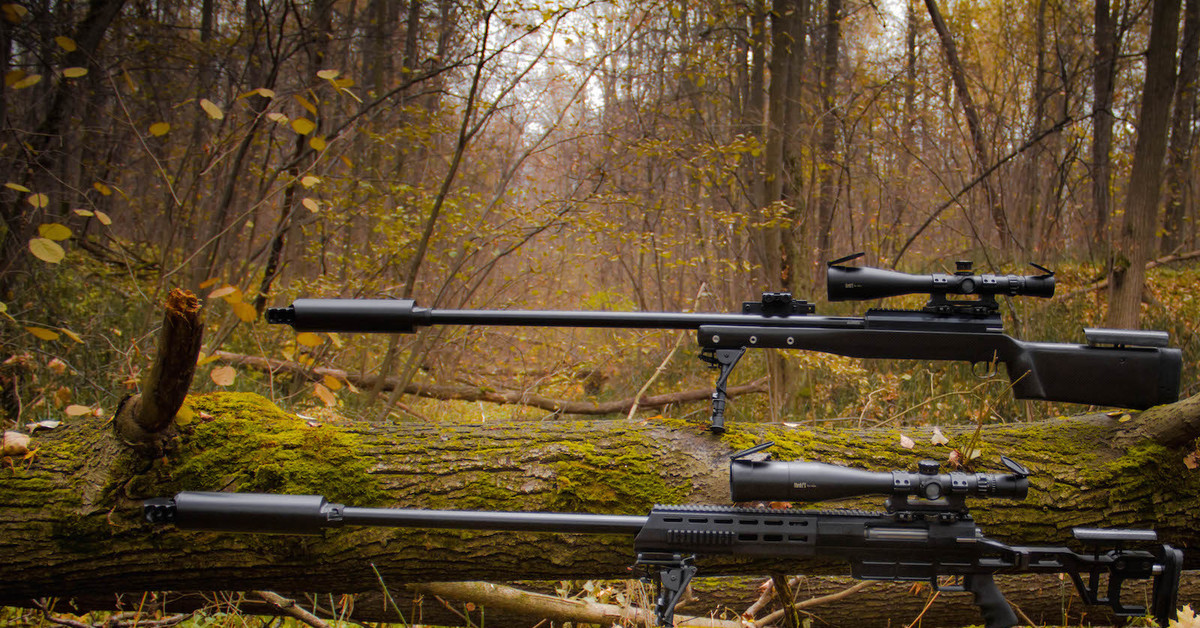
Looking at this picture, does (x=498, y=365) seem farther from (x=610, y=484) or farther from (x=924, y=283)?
(x=924, y=283)

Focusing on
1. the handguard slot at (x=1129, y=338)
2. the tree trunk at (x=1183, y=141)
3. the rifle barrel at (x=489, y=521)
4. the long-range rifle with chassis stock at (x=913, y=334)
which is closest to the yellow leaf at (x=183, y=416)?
the long-range rifle with chassis stock at (x=913, y=334)

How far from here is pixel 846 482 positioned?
7.66 ft

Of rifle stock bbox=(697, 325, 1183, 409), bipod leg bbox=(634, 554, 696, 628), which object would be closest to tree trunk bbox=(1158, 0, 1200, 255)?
rifle stock bbox=(697, 325, 1183, 409)

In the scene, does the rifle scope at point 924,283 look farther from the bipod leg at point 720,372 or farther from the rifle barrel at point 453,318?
the bipod leg at point 720,372

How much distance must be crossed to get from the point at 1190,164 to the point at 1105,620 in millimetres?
11575

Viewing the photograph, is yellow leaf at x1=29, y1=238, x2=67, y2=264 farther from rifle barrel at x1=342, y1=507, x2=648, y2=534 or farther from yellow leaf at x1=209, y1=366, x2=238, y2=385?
rifle barrel at x1=342, y1=507, x2=648, y2=534

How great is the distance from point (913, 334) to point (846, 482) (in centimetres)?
87

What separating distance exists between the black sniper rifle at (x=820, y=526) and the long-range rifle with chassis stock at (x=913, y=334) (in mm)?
498

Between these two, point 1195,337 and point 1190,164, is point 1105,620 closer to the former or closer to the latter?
point 1195,337

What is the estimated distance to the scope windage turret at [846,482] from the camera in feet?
7.63

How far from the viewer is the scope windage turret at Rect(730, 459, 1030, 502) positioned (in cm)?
233

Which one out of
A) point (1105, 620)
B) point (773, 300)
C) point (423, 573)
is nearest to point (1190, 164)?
point (1105, 620)

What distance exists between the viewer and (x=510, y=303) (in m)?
7.27

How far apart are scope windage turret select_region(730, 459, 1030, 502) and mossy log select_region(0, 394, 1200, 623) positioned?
449mm
